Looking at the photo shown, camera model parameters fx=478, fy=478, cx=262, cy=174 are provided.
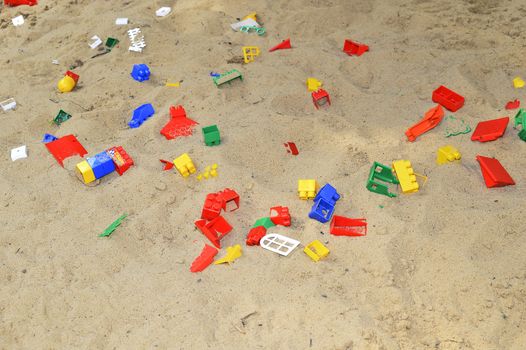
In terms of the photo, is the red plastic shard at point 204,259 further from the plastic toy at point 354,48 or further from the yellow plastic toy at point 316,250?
the plastic toy at point 354,48

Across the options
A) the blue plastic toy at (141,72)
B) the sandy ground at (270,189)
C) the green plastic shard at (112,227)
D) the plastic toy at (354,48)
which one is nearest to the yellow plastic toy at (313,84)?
the sandy ground at (270,189)

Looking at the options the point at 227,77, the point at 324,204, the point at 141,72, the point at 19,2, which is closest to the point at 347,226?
the point at 324,204

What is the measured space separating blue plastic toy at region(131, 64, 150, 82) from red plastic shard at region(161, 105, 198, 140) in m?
0.44

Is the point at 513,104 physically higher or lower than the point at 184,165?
higher

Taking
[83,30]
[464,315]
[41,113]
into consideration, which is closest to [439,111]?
[464,315]

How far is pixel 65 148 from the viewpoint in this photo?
270 centimetres

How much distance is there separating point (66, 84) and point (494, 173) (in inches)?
A: 104

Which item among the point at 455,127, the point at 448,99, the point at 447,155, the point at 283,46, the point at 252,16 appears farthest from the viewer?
the point at 252,16

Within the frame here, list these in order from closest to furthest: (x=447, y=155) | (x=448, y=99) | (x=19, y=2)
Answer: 1. (x=447, y=155)
2. (x=448, y=99)
3. (x=19, y=2)

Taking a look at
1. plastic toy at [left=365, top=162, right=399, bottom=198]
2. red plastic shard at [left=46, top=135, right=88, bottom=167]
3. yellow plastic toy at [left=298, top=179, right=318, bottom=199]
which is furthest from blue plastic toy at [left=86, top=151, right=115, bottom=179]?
plastic toy at [left=365, top=162, right=399, bottom=198]

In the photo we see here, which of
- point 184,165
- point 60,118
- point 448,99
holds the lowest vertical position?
point 60,118

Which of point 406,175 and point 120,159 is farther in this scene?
point 120,159

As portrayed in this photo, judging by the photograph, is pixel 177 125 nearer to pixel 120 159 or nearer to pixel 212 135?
pixel 212 135

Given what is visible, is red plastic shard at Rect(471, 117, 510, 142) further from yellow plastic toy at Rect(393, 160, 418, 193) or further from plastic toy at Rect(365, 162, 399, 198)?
plastic toy at Rect(365, 162, 399, 198)
